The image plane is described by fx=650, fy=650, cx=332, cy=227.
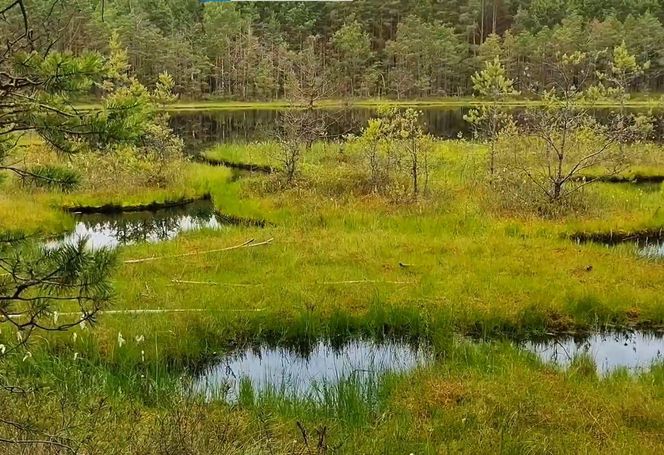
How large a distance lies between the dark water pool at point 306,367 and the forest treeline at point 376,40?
5098cm

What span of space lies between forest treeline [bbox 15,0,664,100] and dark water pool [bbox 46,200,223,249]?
4209 cm

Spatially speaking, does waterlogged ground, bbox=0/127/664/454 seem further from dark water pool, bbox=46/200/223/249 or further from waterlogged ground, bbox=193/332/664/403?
dark water pool, bbox=46/200/223/249

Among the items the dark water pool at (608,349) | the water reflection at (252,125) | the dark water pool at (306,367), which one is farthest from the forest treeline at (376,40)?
the dark water pool at (306,367)

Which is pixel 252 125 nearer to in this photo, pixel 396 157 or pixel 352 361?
pixel 396 157

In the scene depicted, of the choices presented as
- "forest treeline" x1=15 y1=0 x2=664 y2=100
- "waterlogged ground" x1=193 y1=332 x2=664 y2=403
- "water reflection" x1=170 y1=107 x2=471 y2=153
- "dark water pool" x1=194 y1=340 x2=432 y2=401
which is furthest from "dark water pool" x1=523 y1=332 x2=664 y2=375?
"forest treeline" x1=15 y1=0 x2=664 y2=100

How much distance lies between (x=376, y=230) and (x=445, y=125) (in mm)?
30255

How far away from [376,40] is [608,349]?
2972 inches

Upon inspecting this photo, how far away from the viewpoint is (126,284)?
9430 millimetres

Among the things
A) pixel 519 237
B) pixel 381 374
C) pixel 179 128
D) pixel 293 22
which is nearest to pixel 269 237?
pixel 519 237

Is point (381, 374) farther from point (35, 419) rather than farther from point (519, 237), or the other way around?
point (519, 237)

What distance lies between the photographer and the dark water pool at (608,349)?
7.49 m

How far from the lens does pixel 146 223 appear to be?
53.1ft

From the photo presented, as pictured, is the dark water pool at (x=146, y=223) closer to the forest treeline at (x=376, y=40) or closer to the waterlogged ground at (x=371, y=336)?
the waterlogged ground at (x=371, y=336)

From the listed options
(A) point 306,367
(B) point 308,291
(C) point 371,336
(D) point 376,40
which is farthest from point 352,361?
(D) point 376,40
